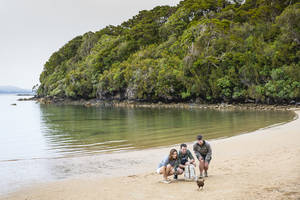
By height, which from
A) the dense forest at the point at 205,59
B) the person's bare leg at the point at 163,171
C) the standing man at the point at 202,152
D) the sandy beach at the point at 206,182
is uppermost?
the dense forest at the point at 205,59

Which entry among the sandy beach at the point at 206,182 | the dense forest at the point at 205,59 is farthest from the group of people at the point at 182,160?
the dense forest at the point at 205,59

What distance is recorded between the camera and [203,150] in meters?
10.2

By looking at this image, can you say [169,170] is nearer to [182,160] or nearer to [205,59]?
[182,160]

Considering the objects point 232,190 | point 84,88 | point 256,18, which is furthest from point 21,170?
→ point 84,88

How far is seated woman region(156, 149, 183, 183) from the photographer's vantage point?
9789 mm

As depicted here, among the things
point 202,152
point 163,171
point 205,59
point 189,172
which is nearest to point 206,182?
point 189,172

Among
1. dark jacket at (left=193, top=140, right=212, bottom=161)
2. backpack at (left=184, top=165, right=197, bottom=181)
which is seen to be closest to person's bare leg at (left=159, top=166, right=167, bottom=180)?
backpack at (left=184, top=165, right=197, bottom=181)

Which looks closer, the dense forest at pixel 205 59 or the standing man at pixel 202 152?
the standing man at pixel 202 152

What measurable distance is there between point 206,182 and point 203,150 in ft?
3.75

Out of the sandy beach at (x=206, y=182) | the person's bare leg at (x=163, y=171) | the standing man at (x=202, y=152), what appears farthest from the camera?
the standing man at (x=202, y=152)

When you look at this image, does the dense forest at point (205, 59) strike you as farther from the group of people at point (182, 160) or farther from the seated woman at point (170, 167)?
the seated woman at point (170, 167)

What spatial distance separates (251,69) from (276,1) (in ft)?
72.5

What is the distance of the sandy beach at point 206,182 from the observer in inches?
324

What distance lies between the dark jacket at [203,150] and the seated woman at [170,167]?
0.78m
